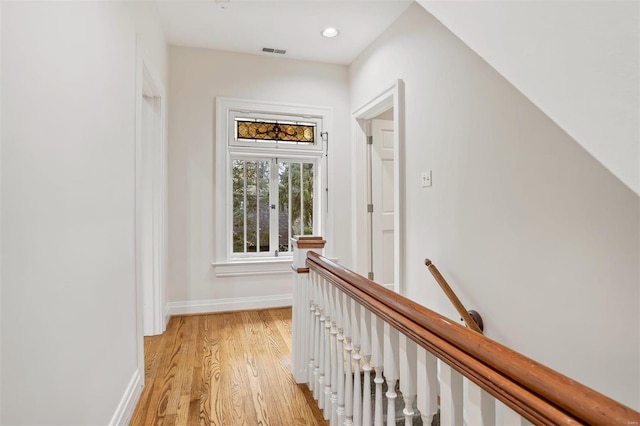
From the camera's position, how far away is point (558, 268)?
5.54ft

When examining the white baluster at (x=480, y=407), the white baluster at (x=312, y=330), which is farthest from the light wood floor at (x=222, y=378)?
the white baluster at (x=480, y=407)

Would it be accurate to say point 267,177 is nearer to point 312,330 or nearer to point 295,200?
point 295,200

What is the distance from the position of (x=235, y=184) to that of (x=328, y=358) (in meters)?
2.54

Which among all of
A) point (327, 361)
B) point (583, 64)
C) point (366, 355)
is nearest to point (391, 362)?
point (366, 355)

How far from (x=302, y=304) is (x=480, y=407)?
1.52 m

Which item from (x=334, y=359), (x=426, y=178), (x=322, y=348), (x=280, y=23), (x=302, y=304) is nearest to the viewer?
(x=334, y=359)

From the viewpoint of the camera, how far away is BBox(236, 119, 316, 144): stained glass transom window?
12.4 ft

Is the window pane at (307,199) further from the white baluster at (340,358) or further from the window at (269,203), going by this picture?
the white baluster at (340,358)

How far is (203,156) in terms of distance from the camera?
359 cm

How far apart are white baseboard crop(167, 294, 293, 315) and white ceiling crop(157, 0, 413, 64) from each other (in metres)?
2.66

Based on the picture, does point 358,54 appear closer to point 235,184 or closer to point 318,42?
point 318,42

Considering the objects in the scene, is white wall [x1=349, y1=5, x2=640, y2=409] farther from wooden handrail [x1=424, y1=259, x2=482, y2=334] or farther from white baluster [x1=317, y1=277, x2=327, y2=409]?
white baluster [x1=317, y1=277, x2=327, y2=409]

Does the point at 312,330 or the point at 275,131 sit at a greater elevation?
the point at 275,131

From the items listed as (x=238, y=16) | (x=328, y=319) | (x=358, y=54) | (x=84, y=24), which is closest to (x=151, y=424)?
(x=328, y=319)
